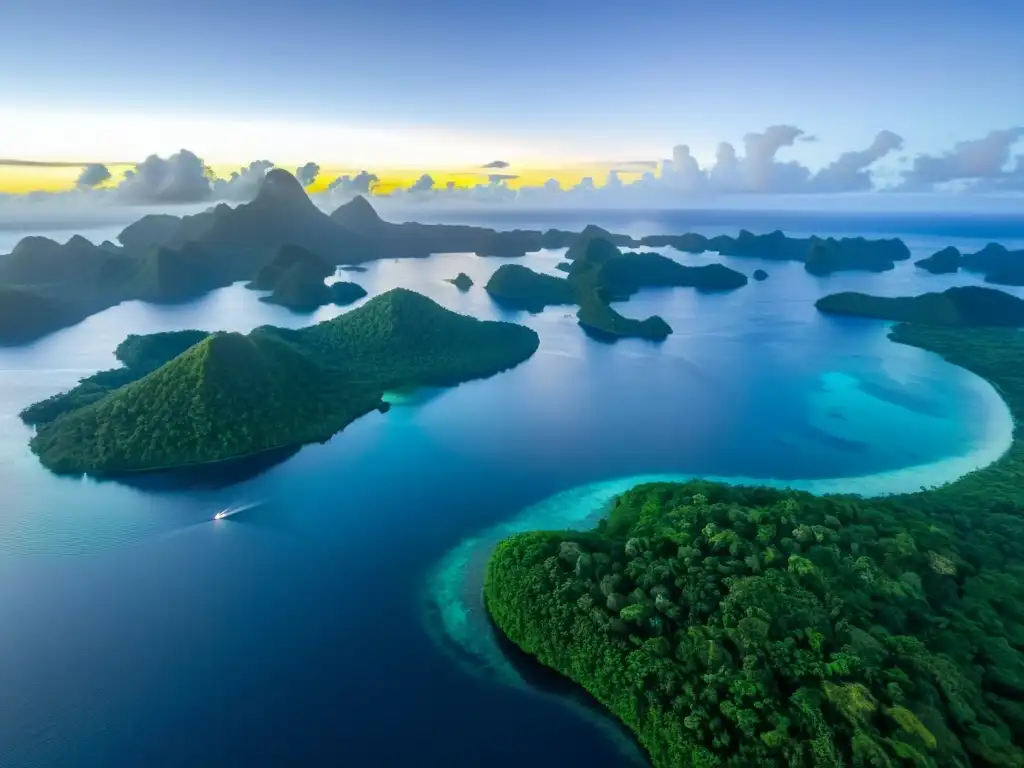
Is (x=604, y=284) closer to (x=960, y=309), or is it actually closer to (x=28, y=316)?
(x=960, y=309)

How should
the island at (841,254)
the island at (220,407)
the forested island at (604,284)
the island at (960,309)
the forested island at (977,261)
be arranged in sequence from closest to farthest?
1. the island at (220,407)
2. the island at (960,309)
3. the forested island at (604,284)
4. the forested island at (977,261)
5. the island at (841,254)

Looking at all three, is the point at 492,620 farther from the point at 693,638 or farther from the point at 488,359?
the point at 488,359

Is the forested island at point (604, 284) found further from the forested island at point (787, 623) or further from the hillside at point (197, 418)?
the forested island at point (787, 623)

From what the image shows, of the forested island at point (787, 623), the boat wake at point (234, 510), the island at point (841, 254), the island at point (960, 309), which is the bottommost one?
the island at point (841, 254)

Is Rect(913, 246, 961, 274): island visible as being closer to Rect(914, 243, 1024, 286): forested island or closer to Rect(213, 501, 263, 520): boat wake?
Rect(914, 243, 1024, 286): forested island

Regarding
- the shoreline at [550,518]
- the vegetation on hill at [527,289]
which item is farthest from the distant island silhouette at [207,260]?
the shoreline at [550,518]

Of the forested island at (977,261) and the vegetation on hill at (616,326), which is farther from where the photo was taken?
the forested island at (977,261)

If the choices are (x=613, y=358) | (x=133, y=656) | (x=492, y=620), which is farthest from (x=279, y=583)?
(x=613, y=358)
